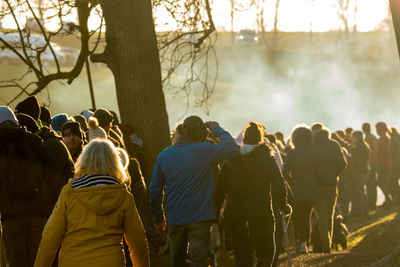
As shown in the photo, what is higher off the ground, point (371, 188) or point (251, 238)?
point (251, 238)

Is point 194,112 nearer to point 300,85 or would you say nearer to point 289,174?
point 300,85

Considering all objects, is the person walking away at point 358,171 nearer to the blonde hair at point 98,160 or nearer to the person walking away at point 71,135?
the person walking away at point 71,135

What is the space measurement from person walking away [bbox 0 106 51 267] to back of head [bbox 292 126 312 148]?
5525 mm

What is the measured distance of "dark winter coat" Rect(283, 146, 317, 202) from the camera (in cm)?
1142

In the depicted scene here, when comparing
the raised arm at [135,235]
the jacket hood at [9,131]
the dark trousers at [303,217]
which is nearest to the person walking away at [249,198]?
the jacket hood at [9,131]

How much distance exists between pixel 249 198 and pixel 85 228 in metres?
3.38

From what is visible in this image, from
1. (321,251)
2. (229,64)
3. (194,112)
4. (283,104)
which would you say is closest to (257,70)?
(229,64)

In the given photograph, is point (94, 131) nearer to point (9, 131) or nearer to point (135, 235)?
point (9, 131)

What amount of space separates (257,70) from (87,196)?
230 feet

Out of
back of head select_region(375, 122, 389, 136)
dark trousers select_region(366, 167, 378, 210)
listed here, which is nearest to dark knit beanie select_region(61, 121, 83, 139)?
back of head select_region(375, 122, 389, 136)

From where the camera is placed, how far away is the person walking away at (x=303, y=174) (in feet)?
37.4

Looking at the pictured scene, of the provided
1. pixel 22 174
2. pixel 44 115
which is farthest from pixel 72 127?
pixel 22 174

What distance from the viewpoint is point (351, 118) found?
215 ft

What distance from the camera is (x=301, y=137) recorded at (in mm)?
11422
